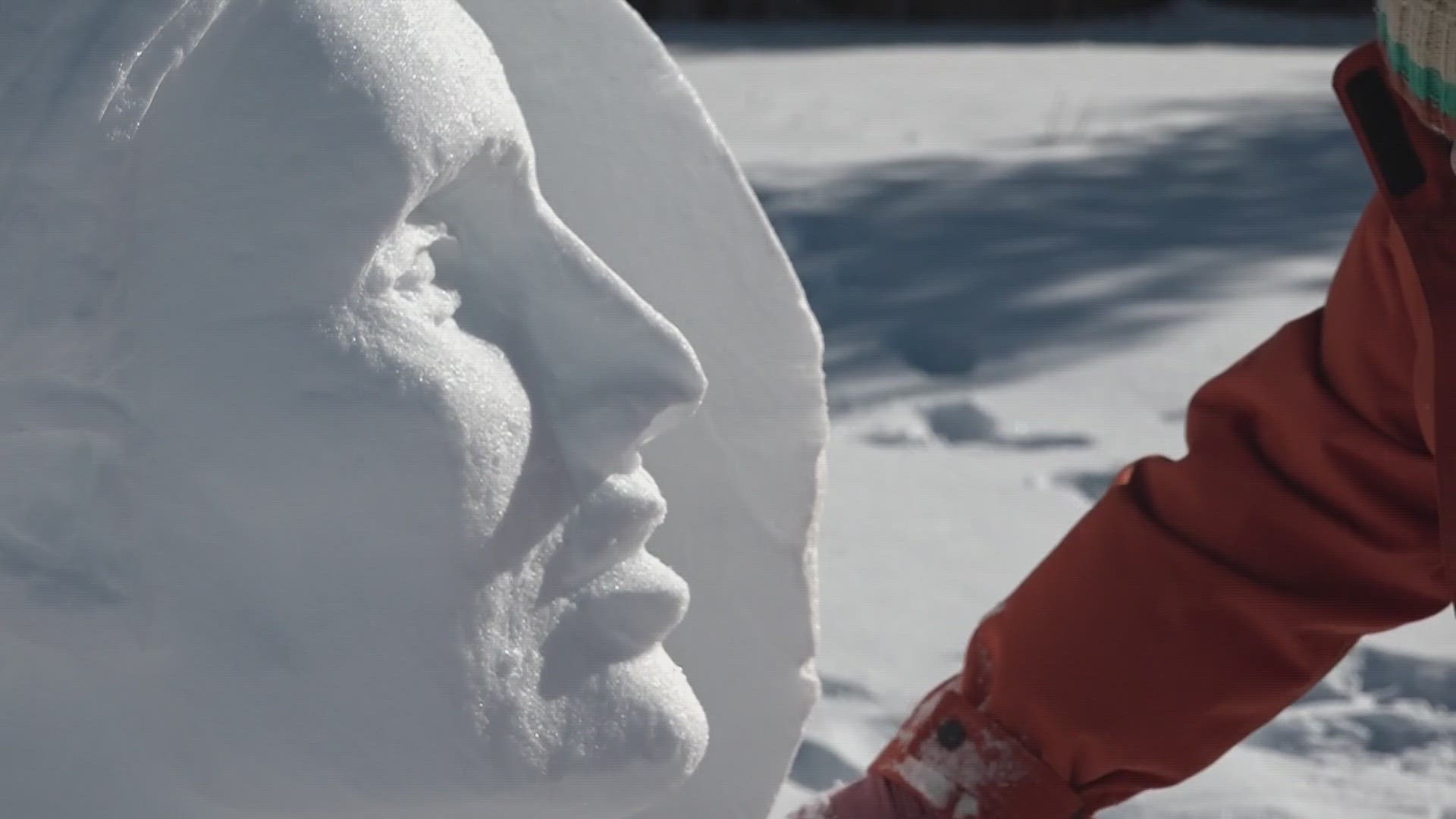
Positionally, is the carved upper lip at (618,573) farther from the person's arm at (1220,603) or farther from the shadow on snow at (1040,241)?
the shadow on snow at (1040,241)

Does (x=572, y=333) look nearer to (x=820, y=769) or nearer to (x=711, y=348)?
(x=711, y=348)

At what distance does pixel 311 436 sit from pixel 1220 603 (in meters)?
0.83

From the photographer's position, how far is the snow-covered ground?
1.75 meters

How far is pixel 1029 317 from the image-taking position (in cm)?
302

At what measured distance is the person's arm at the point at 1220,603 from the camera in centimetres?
153

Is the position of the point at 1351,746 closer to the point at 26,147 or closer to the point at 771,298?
the point at 771,298

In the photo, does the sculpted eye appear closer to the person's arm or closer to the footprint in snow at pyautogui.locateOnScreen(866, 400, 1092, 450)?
the person's arm

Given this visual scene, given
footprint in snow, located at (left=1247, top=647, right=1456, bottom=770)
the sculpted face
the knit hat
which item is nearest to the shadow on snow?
footprint in snow, located at (left=1247, top=647, right=1456, bottom=770)

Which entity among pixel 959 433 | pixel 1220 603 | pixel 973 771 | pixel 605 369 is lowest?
pixel 959 433

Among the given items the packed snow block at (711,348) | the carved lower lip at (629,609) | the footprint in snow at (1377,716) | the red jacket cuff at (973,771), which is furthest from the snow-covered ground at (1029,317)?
the carved lower lip at (629,609)

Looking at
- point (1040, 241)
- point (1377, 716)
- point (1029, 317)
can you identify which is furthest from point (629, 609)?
point (1040, 241)

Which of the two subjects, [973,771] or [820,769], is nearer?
[973,771]

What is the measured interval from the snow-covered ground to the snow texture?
0.60 m

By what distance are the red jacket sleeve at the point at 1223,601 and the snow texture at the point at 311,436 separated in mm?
478
